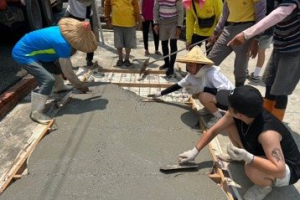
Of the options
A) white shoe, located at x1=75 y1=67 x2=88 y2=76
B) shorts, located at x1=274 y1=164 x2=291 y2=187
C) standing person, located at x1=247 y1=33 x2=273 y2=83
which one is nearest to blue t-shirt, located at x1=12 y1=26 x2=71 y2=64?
white shoe, located at x1=75 y1=67 x2=88 y2=76

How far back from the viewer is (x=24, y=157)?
2328 mm

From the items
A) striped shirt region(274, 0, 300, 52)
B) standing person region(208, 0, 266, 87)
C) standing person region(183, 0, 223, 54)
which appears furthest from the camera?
standing person region(183, 0, 223, 54)

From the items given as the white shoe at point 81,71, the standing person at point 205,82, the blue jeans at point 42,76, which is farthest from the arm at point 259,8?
the white shoe at point 81,71

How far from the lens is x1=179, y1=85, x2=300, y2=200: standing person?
1804 mm

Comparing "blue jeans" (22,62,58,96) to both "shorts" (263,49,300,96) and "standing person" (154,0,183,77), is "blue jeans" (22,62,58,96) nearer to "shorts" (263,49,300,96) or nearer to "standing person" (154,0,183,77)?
"standing person" (154,0,183,77)

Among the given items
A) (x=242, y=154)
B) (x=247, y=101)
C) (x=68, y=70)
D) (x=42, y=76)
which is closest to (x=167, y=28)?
(x=68, y=70)

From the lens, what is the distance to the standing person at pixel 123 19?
4.30 m

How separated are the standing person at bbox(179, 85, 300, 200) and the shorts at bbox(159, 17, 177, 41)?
238 centimetres

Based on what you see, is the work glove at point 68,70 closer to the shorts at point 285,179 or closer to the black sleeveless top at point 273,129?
the black sleeveless top at point 273,129

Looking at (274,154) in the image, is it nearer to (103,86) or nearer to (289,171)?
(289,171)

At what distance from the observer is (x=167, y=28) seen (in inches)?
167

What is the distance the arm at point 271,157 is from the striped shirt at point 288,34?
3.08 feet

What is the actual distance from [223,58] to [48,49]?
5.91 ft

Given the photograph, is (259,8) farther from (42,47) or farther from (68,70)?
(42,47)
